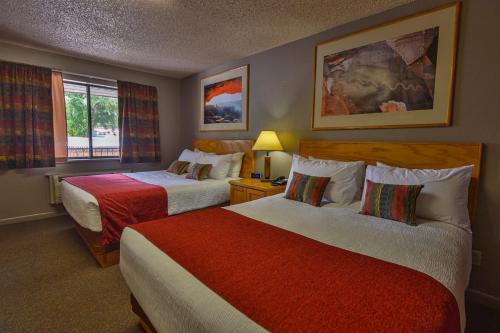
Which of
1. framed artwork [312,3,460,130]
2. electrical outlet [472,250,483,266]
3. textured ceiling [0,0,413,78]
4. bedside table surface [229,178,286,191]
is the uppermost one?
textured ceiling [0,0,413,78]

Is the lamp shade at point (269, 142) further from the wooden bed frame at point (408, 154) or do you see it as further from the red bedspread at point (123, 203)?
the red bedspread at point (123, 203)

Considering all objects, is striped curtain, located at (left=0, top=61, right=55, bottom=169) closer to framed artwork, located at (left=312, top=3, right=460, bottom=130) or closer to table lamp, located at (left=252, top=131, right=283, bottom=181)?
table lamp, located at (left=252, top=131, right=283, bottom=181)

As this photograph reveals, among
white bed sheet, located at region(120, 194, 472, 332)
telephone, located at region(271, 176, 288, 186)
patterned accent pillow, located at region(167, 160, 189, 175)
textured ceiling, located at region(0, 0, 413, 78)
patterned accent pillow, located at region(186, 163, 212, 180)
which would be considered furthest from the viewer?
patterned accent pillow, located at region(167, 160, 189, 175)

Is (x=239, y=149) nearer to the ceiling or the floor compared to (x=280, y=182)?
nearer to the ceiling

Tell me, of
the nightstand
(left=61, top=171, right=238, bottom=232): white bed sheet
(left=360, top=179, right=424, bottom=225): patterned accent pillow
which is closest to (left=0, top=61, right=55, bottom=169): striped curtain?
(left=61, top=171, right=238, bottom=232): white bed sheet

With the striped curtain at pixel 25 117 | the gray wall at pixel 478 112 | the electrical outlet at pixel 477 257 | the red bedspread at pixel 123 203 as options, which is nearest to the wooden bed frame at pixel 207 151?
the red bedspread at pixel 123 203

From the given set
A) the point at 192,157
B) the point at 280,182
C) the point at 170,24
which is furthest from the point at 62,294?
the point at 170,24

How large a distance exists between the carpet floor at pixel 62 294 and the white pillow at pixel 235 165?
1.82m

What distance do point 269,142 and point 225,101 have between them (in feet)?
4.42

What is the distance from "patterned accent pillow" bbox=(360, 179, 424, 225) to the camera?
167 cm

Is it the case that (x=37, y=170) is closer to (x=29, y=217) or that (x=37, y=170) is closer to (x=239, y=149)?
(x=29, y=217)

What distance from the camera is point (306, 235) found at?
4.86 feet

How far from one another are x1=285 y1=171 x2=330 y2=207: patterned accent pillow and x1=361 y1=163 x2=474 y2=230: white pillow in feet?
1.96

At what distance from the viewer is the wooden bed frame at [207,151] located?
2375 mm
